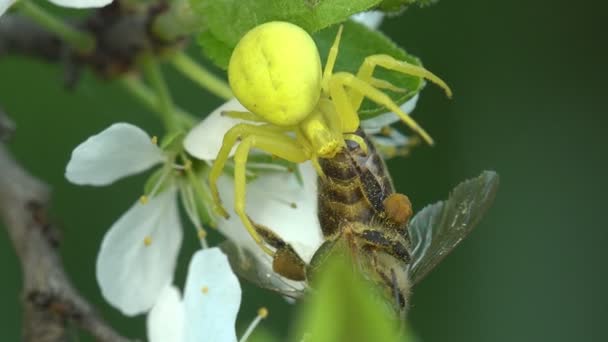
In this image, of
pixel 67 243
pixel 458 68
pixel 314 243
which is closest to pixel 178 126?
pixel 314 243

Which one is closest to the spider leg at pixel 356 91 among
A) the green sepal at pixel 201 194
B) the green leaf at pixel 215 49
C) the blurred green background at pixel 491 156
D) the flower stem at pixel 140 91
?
the green leaf at pixel 215 49

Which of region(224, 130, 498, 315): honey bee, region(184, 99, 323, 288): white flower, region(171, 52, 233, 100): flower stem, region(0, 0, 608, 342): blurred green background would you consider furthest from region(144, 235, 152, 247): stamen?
region(0, 0, 608, 342): blurred green background

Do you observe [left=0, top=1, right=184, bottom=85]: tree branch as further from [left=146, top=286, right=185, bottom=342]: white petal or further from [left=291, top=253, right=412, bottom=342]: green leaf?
[left=291, top=253, right=412, bottom=342]: green leaf

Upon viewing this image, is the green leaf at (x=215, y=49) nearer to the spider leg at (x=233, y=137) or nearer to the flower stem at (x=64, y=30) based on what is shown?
the spider leg at (x=233, y=137)

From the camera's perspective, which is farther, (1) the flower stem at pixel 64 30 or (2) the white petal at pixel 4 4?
(1) the flower stem at pixel 64 30

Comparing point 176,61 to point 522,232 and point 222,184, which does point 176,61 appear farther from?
point 522,232
